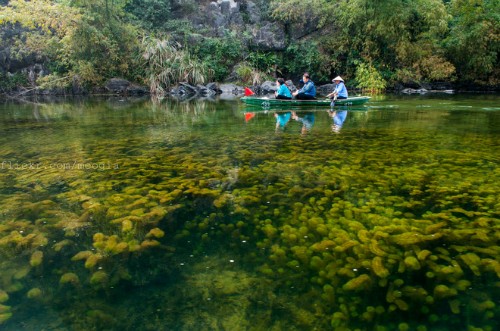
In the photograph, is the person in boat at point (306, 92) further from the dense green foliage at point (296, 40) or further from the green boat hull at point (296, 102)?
the dense green foliage at point (296, 40)

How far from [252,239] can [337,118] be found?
32.3 feet

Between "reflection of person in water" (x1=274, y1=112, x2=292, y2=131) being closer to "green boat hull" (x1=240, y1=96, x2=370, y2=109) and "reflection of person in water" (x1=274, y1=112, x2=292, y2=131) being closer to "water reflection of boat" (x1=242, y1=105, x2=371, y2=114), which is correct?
"green boat hull" (x1=240, y1=96, x2=370, y2=109)

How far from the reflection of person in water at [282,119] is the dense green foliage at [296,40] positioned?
14154mm

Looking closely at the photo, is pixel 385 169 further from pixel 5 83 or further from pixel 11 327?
pixel 5 83

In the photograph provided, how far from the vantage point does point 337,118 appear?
12992 mm

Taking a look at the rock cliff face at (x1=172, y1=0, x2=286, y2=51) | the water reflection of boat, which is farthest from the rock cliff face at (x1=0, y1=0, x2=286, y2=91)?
the water reflection of boat

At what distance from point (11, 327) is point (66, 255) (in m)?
1.02

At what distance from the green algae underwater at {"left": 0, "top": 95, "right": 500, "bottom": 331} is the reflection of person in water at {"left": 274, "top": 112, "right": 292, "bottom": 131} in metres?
3.58

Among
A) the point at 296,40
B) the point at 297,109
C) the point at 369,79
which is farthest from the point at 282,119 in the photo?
the point at 296,40

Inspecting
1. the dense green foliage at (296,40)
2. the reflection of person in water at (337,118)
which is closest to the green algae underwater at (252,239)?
the reflection of person in water at (337,118)

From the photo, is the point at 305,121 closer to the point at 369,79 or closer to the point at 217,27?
the point at 369,79

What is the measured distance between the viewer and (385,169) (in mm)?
6117

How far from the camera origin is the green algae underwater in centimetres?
277

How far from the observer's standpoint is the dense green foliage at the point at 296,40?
979 inches
